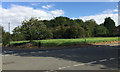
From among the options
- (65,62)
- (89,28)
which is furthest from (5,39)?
(89,28)

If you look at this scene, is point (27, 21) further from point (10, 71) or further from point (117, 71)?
point (117, 71)

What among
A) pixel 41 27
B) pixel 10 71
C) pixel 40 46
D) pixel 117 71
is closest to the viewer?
pixel 117 71

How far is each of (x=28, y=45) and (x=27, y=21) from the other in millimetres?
4815

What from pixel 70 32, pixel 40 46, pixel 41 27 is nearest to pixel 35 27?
pixel 41 27

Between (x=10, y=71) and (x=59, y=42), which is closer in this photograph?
(x=10, y=71)

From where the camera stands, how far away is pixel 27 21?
2188cm

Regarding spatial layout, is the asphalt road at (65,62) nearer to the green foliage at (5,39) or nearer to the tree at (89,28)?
the green foliage at (5,39)

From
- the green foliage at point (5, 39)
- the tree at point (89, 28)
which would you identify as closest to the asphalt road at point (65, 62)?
the green foliage at point (5, 39)

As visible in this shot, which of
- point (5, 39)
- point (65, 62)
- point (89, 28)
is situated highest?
Result: point (89, 28)

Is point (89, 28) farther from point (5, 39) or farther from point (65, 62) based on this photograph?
point (65, 62)

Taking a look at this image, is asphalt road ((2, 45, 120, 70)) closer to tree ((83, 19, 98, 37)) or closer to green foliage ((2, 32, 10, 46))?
green foliage ((2, 32, 10, 46))

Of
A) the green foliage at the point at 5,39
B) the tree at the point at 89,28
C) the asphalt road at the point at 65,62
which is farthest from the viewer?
the tree at the point at 89,28

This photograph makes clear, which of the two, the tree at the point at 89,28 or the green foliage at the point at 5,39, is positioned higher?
the tree at the point at 89,28

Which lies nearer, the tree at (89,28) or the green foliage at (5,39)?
the green foliage at (5,39)
